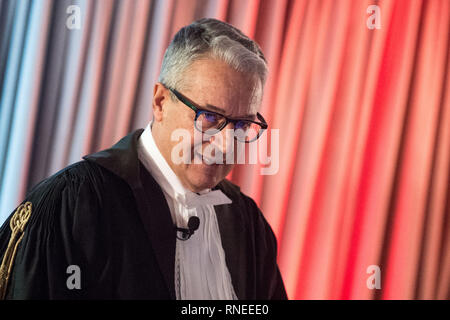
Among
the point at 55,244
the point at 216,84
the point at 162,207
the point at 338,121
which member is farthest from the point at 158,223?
the point at 338,121

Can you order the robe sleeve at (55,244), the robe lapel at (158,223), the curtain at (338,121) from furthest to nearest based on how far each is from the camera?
the curtain at (338,121) → the robe lapel at (158,223) → the robe sleeve at (55,244)

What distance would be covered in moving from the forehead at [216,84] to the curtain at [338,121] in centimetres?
50

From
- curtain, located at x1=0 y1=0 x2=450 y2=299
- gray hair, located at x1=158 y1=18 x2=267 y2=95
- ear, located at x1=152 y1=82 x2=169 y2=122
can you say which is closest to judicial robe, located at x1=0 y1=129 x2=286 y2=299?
ear, located at x1=152 y1=82 x2=169 y2=122

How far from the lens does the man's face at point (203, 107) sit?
4.24ft

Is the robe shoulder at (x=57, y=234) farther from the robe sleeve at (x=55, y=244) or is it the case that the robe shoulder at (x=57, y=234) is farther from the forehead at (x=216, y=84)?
the forehead at (x=216, y=84)

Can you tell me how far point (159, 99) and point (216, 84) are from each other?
0.17 m

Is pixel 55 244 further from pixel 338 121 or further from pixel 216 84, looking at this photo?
pixel 338 121

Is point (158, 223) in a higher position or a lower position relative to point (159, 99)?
lower

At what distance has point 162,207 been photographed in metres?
1.34

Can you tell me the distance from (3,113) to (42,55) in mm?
227

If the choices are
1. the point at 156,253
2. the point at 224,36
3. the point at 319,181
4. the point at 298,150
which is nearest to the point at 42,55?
the point at 224,36

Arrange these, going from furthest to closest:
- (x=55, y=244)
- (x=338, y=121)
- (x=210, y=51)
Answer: (x=338, y=121) < (x=210, y=51) < (x=55, y=244)

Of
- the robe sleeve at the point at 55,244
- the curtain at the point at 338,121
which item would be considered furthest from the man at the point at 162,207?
the curtain at the point at 338,121

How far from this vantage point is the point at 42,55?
1619 mm
